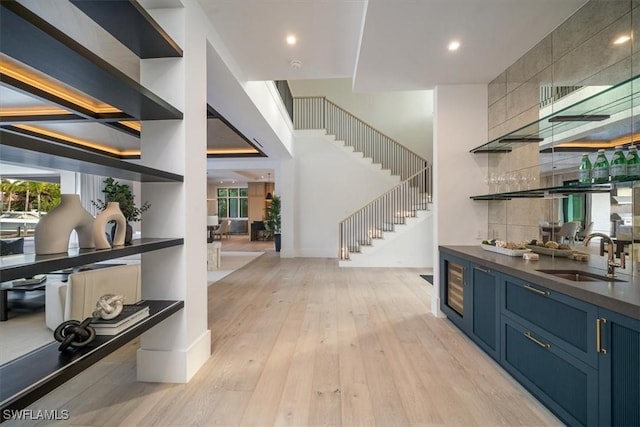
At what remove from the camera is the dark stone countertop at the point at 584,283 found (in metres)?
1.39

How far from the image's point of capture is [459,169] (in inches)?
145

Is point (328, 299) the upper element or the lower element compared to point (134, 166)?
lower

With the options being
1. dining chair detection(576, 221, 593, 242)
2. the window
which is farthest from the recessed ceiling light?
the window

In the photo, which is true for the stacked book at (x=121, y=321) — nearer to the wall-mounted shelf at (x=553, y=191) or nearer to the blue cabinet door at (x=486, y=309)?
the blue cabinet door at (x=486, y=309)

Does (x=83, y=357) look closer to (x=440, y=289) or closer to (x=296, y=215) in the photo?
(x=440, y=289)

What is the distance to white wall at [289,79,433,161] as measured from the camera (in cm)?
970

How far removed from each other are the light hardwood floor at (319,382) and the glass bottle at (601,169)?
5.13 ft

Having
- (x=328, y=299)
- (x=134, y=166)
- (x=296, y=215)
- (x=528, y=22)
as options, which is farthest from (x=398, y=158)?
(x=134, y=166)

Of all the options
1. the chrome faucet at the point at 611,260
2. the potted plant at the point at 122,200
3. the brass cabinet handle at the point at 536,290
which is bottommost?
the brass cabinet handle at the point at 536,290

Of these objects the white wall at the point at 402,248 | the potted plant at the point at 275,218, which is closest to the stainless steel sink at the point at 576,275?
the white wall at the point at 402,248

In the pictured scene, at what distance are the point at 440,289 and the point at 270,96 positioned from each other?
441cm

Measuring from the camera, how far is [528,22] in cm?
251

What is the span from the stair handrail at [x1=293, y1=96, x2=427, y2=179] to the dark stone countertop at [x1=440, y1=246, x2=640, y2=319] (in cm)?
621

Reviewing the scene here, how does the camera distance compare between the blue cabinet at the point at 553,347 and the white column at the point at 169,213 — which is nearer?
the blue cabinet at the point at 553,347
